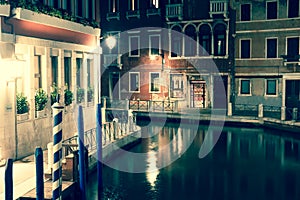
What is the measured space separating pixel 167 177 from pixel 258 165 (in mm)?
3570

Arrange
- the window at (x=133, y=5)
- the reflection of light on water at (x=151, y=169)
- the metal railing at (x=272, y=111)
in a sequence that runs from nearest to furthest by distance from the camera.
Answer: the reflection of light on water at (x=151, y=169), the metal railing at (x=272, y=111), the window at (x=133, y=5)

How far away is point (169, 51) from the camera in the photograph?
26766mm

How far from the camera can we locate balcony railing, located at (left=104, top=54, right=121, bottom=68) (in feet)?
93.6

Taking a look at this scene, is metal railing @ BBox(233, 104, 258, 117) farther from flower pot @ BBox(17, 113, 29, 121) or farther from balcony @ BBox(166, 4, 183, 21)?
flower pot @ BBox(17, 113, 29, 121)

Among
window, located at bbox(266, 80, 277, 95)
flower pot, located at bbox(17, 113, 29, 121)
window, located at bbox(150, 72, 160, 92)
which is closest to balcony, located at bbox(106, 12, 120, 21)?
window, located at bbox(150, 72, 160, 92)

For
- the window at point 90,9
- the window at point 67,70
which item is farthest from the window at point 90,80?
the window at point 90,9

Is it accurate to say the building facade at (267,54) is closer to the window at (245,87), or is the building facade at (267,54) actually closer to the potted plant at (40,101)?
the window at (245,87)

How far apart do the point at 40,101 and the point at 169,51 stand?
618 inches

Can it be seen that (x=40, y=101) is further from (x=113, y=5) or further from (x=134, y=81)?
(x=113, y=5)

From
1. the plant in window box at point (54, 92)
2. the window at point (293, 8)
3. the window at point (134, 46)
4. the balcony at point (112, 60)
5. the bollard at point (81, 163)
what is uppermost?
the window at point (293, 8)

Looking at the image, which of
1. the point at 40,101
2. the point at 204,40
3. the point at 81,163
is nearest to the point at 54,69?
the point at 40,101

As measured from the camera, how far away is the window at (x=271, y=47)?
80.4 feet

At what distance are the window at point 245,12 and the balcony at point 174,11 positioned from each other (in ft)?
12.8

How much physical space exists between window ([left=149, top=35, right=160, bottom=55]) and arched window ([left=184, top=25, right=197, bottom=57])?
2076 mm
